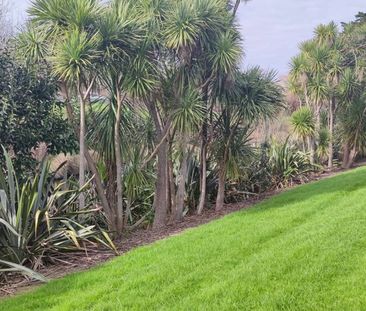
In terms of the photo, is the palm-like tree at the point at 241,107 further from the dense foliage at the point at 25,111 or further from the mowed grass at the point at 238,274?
the mowed grass at the point at 238,274

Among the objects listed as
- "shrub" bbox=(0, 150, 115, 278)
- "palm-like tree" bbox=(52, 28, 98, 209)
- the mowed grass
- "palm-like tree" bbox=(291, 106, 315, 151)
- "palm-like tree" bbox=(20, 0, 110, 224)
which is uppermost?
"palm-like tree" bbox=(20, 0, 110, 224)

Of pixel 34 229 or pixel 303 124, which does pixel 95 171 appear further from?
pixel 303 124

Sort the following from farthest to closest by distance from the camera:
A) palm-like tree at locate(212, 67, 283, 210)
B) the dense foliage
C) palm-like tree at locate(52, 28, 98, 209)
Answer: palm-like tree at locate(212, 67, 283, 210) → the dense foliage → palm-like tree at locate(52, 28, 98, 209)

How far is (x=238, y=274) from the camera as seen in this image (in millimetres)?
5234

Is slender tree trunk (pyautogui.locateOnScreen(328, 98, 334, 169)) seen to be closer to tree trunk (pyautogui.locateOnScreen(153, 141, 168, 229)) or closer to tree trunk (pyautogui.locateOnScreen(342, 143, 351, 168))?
tree trunk (pyautogui.locateOnScreen(342, 143, 351, 168))

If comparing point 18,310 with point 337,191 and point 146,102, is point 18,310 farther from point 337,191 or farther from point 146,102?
point 337,191

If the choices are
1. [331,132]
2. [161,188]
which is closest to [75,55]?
[161,188]

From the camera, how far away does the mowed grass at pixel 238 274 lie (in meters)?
4.54

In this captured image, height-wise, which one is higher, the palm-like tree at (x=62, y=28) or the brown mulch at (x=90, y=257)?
the palm-like tree at (x=62, y=28)

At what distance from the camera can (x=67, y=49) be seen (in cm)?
833

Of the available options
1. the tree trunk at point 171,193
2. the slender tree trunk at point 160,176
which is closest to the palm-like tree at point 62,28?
the slender tree trunk at point 160,176

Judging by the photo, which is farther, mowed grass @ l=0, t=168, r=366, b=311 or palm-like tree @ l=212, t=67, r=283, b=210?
palm-like tree @ l=212, t=67, r=283, b=210

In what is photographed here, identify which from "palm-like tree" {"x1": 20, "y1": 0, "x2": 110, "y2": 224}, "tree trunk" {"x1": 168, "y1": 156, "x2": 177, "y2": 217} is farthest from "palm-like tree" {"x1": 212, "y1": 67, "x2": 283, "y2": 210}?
"palm-like tree" {"x1": 20, "y1": 0, "x2": 110, "y2": 224}

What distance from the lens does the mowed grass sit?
4539 mm
